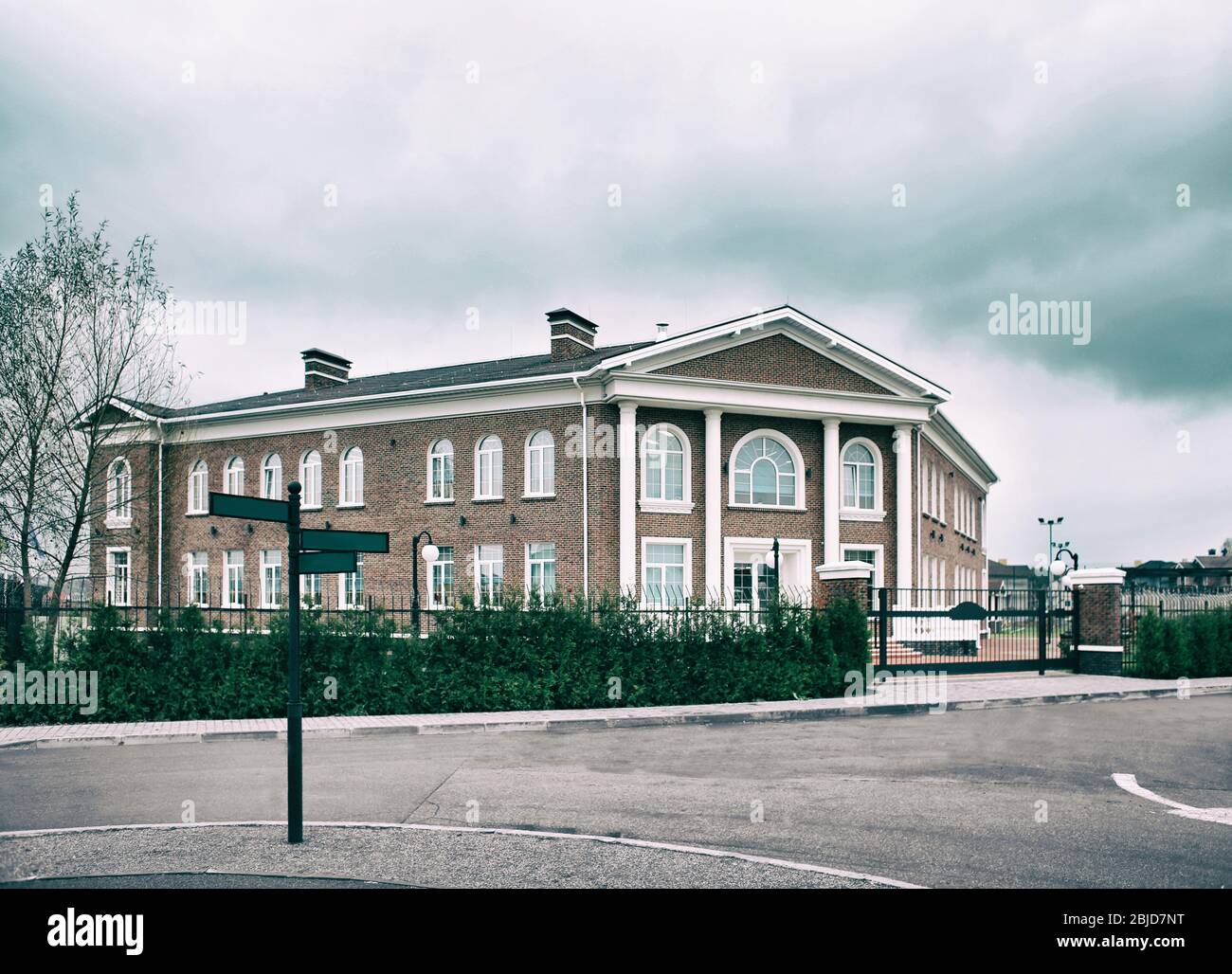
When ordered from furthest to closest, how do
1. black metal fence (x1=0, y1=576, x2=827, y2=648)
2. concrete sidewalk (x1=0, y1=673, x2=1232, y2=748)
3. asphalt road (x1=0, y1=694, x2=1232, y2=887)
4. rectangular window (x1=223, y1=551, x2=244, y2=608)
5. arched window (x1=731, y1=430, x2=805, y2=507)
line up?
rectangular window (x1=223, y1=551, x2=244, y2=608) → arched window (x1=731, y1=430, x2=805, y2=507) → black metal fence (x1=0, y1=576, x2=827, y2=648) → concrete sidewalk (x1=0, y1=673, x2=1232, y2=748) → asphalt road (x1=0, y1=694, x2=1232, y2=887)

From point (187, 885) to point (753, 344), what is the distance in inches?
961

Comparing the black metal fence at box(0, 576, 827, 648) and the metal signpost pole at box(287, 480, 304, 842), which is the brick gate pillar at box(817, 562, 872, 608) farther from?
the metal signpost pole at box(287, 480, 304, 842)

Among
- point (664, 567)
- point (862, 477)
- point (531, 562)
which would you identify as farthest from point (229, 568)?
point (862, 477)

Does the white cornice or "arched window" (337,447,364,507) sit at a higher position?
the white cornice

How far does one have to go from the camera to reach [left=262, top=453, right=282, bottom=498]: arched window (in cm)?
3334

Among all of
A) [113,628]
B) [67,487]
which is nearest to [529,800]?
[113,628]

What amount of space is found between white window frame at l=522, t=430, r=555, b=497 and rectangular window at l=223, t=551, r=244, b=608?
1200cm

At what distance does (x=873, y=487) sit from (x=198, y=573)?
76.1ft

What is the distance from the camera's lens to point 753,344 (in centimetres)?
2823

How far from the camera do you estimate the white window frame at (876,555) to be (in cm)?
2938

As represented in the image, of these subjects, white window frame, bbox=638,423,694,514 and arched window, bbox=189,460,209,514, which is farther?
arched window, bbox=189,460,209,514

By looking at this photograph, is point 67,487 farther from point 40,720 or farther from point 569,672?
point 569,672

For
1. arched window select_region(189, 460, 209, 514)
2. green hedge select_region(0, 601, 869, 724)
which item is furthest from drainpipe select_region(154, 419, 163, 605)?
green hedge select_region(0, 601, 869, 724)

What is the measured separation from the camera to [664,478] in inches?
1083
